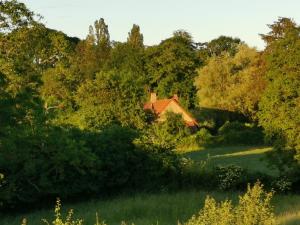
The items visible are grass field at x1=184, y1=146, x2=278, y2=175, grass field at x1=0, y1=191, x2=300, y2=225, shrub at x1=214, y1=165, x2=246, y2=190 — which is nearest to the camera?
grass field at x1=0, y1=191, x2=300, y2=225

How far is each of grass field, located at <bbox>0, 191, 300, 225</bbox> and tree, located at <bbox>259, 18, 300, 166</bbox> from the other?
2560mm

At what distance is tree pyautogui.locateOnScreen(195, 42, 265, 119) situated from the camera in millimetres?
77125

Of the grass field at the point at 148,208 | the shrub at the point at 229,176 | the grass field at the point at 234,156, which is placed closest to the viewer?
the grass field at the point at 148,208

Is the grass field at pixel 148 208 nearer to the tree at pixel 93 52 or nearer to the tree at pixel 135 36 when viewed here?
the tree at pixel 93 52

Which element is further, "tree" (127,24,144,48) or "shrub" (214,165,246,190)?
"tree" (127,24,144,48)

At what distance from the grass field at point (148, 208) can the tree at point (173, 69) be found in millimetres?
69371

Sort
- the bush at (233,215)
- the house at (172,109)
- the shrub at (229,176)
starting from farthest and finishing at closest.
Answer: the house at (172,109)
the shrub at (229,176)
the bush at (233,215)

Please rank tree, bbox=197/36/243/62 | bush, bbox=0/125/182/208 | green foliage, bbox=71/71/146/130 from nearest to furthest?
bush, bbox=0/125/182/208 < green foliage, bbox=71/71/146/130 < tree, bbox=197/36/243/62

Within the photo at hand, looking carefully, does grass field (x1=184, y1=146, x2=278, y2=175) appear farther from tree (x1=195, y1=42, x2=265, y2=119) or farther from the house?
tree (x1=195, y1=42, x2=265, y2=119)

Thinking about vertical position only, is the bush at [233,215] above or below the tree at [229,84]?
below

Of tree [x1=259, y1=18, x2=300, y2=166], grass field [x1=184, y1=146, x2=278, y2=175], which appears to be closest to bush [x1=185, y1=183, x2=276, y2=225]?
tree [x1=259, y1=18, x2=300, y2=166]

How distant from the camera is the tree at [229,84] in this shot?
7712 centimetres

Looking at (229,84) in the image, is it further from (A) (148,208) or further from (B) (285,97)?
(A) (148,208)

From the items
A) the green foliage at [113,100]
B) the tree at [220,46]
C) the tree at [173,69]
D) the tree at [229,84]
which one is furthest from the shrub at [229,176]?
the tree at [220,46]
